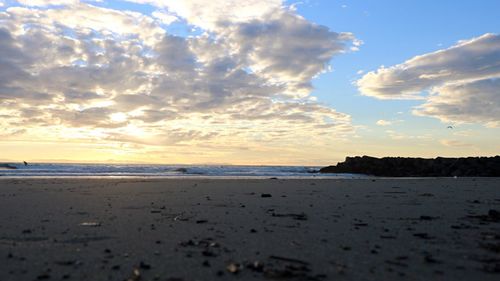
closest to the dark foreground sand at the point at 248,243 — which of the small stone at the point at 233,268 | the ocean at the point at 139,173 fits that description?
the small stone at the point at 233,268

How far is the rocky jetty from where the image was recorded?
35344mm

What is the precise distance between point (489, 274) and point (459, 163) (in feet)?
122

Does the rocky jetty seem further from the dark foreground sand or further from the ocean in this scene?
the dark foreground sand

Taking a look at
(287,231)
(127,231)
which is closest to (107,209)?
(127,231)

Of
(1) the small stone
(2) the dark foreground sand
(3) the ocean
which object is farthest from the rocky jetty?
(1) the small stone

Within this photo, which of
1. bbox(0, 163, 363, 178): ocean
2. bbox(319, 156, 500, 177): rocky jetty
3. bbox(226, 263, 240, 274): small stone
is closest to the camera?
bbox(226, 263, 240, 274): small stone

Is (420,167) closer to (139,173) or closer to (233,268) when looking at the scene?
(139,173)

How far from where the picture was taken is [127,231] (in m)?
6.55

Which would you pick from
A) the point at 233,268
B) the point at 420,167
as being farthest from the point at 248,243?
the point at 420,167

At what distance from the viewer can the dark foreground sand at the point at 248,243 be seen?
430 centimetres

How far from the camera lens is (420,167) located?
3909cm

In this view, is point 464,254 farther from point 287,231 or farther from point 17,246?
point 17,246

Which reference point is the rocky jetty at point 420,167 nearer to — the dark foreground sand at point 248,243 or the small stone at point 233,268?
the dark foreground sand at point 248,243

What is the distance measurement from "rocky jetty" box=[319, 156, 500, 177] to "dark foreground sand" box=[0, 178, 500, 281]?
28.5m
